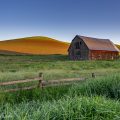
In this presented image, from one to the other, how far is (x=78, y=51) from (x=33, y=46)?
1558 inches

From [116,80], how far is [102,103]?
5.21 meters

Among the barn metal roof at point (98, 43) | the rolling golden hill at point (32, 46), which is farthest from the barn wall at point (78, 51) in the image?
the rolling golden hill at point (32, 46)

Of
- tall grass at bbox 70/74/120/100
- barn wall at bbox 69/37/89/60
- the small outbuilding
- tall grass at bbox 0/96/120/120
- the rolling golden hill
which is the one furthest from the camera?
the rolling golden hill

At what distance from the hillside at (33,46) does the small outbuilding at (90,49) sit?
93.6 feet

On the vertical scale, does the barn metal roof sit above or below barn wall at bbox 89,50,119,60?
above

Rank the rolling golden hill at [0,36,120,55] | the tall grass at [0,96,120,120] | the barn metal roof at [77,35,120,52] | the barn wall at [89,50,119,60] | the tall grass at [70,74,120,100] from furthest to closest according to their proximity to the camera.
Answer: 1. the rolling golden hill at [0,36,120,55]
2. the barn wall at [89,50,119,60]
3. the barn metal roof at [77,35,120,52]
4. the tall grass at [70,74,120,100]
5. the tall grass at [0,96,120,120]

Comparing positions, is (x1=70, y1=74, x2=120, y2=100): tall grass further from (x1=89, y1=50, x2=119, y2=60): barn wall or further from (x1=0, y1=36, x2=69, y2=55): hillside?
(x1=0, y1=36, x2=69, y2=55): hillside

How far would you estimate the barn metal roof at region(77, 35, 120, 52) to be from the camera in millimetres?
66950

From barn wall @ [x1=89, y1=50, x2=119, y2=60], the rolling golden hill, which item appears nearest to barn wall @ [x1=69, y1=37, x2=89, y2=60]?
barn wall @ [x1=89, y1=50, x2=119, y2=60]

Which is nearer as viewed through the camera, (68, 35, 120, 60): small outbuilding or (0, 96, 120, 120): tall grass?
(0, 96, 120, 120): tall grass

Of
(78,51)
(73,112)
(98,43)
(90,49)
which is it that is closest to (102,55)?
(98,43)

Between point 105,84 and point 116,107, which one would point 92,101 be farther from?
point 105,84

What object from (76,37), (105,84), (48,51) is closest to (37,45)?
(48,51)

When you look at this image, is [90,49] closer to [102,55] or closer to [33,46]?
[102,55]
